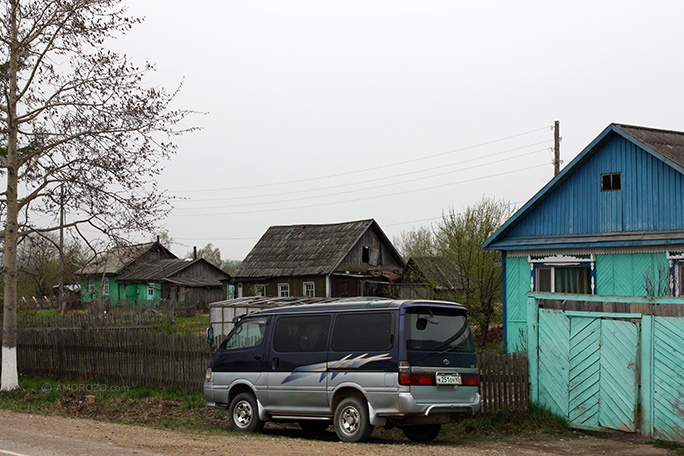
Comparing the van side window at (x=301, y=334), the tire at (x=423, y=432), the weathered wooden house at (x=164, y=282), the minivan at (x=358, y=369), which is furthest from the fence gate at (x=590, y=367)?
the weathered wooden house at (x=164, y=282)

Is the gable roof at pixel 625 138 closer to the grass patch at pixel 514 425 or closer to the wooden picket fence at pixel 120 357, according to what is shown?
the grass patch at pixel 514 425

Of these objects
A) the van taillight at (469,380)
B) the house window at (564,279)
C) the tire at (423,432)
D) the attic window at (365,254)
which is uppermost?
the attic window at (365,254)

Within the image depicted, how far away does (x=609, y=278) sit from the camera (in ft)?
51.3

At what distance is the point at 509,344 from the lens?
57.1 feet

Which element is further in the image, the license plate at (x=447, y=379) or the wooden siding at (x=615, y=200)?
the wooden siding at (x=615, y=200)

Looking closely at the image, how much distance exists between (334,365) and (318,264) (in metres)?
31.4

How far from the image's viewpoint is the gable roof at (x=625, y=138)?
15.0 metres

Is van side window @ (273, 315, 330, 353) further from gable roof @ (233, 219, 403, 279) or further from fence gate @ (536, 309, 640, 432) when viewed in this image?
gable roof @ (233, 219, 403, 279)

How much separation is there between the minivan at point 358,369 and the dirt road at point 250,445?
450 mm

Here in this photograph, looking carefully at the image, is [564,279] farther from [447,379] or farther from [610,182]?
[447,379]

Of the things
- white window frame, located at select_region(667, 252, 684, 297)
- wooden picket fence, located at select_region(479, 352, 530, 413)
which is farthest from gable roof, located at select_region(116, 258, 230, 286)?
wooden picket fence, located at select_region(479, 352, 530, 413)

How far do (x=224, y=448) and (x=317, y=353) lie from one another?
222 centimetres

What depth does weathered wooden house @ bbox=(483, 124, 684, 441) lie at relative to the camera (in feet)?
32.2

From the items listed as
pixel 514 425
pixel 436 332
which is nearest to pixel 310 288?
pixel 514 425
